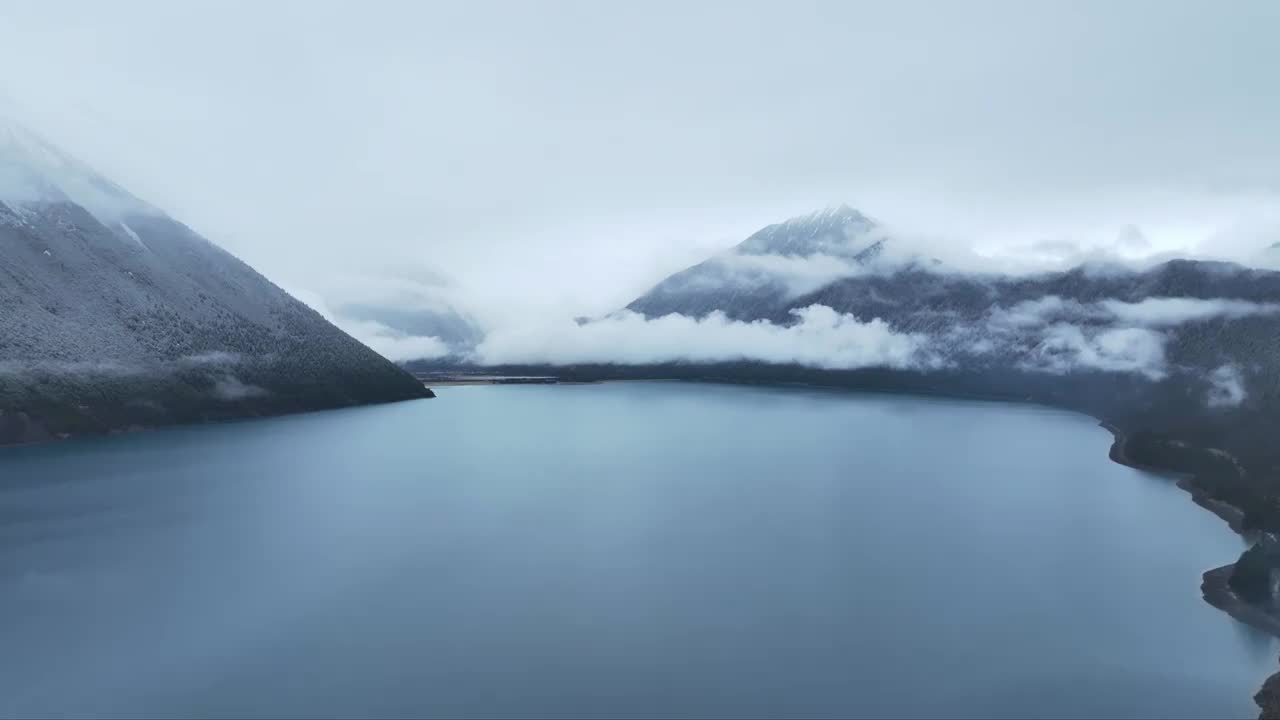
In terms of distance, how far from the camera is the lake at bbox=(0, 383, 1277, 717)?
3916cm

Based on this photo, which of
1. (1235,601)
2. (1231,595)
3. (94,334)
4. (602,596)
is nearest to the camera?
(602,596)

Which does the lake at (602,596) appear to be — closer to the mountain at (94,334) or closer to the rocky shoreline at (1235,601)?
the rocky shoreline at (1235,601)

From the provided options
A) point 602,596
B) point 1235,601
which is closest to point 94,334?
point 602,596

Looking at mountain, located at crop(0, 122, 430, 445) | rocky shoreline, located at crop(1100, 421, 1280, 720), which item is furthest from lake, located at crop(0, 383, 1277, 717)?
mountain, located at crop(0, 122, 430, 445)

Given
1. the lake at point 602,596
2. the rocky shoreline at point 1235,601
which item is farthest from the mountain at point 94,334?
the rocky shoreline at point 1235,601

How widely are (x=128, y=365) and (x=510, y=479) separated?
102m

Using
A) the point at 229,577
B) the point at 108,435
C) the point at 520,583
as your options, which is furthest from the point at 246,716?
the point at 108,435

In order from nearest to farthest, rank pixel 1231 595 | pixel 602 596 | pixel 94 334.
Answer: pixel 602 596
pixel 1231 595
pixel 94 334

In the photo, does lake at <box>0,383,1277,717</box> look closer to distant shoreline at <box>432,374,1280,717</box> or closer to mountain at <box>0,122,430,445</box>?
distant shoreline at <box>432,374,1280,717</box>

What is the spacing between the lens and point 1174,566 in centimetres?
6862

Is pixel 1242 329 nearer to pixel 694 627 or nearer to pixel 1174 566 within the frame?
pixel 1174 566

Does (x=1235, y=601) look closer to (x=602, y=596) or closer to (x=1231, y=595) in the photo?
(x=1231, y=595)

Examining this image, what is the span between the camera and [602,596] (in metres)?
55.2

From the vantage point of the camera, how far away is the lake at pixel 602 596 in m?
39.2
